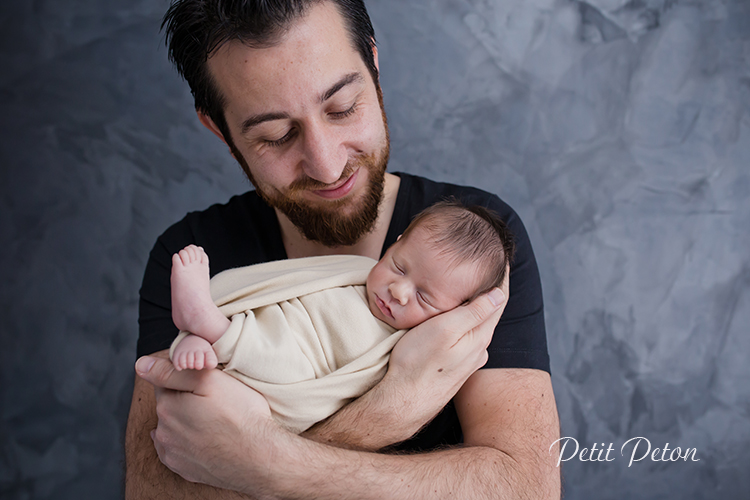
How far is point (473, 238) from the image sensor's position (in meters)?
1.34

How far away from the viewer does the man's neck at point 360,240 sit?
1.68 metres

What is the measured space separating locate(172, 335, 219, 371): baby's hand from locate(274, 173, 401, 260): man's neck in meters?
0.61

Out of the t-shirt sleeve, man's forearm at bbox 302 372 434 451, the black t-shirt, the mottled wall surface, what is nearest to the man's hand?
man's forearm at bbox 302 372 434 451

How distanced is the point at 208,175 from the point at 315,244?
0.87 meters

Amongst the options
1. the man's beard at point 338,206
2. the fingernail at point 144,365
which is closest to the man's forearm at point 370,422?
the fingernail at point 144,365

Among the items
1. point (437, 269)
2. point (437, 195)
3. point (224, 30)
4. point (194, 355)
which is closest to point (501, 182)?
point (437, 195)

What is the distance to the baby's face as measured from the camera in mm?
1313

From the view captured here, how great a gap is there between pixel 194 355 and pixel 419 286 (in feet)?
1.83

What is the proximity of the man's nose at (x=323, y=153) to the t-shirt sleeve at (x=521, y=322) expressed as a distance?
0.54m

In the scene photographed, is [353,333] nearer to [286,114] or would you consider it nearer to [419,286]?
[419,286]

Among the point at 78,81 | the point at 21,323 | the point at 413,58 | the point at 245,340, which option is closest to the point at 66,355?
the point at 21,323

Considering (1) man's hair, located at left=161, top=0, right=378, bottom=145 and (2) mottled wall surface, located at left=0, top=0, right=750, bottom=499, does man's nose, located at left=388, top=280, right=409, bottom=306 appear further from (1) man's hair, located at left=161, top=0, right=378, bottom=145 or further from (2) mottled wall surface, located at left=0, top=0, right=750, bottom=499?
(2) mottled wall surface, located at left=0, top=0, right=750, bottom=499

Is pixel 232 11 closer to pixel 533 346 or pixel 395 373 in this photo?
pixel 395 373

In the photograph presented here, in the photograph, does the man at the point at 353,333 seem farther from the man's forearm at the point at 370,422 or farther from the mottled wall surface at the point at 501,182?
the mottled wall surface at the point at 501,182
